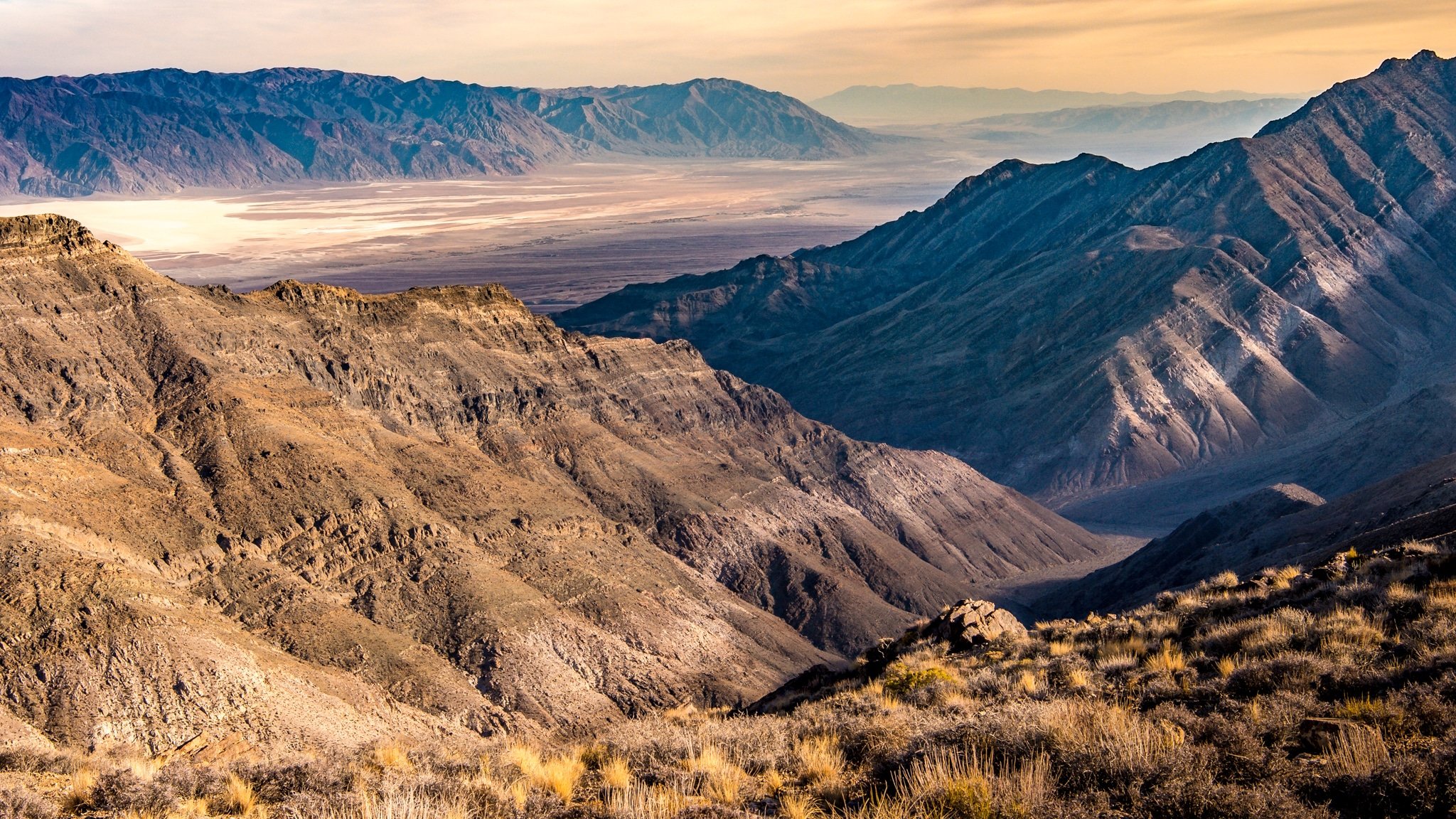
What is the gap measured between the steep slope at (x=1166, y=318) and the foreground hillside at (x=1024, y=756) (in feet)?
282

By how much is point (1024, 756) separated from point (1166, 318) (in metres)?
116

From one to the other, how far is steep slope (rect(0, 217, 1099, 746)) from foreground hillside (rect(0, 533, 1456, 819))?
19606mm

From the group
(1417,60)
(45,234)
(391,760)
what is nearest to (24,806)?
(391,760)

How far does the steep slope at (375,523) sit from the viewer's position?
117ft

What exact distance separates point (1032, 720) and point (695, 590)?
44.1m

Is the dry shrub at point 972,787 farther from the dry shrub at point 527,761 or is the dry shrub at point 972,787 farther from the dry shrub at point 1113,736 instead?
the dry shrub at point 527,761

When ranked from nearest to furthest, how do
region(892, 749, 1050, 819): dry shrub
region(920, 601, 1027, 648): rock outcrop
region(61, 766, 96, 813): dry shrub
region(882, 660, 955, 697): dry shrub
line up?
region(892, 749, 1050, 819): dry shrub → region(61, 766, 96, 813): dry shrub → region(882, 660, 955, 697): dry shrub → region(920, 601, 1027, 648): rock outcrop

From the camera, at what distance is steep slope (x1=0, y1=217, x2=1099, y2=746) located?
117 ft

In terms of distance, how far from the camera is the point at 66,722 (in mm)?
32094

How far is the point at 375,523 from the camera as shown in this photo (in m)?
47.5

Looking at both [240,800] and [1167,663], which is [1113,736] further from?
[240,800]

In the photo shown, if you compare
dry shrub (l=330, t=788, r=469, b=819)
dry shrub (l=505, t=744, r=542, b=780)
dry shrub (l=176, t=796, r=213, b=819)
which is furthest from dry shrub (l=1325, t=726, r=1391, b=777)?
dry shrub (l=176, t=796, r=213, b=819)

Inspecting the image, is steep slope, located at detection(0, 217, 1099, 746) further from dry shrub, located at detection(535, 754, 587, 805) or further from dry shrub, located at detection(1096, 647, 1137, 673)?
dry shrub, located at detection(1096, 647, 1137, 673)

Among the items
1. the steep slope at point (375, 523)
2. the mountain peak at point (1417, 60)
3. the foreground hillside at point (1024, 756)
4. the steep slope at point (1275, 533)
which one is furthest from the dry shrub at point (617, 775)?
the mountain peak at point (1417, 60)
